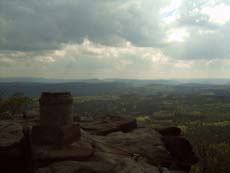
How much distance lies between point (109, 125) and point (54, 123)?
7444 mm

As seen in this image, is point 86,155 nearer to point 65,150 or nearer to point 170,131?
point 65,150

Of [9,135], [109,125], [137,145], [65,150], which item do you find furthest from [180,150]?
[9,135]

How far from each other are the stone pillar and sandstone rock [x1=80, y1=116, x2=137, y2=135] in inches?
214

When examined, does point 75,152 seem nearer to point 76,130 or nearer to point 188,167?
point 76,130

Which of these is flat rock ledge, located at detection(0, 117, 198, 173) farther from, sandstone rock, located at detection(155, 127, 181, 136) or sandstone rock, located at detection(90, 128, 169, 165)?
sandstone rock, located at detection(155, 127, 181, 136)

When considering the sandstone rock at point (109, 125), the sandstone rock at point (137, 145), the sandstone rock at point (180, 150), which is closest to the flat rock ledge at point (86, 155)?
the sandstone rock at point (137, 145)

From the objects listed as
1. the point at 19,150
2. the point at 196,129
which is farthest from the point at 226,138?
the point at 19,150

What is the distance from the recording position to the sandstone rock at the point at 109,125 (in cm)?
1967

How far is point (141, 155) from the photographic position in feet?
51.1

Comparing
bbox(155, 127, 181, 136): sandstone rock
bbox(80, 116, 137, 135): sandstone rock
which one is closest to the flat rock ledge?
bbox(80, 116, 137, 135): sandstone rock

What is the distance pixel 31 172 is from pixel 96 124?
367 inches

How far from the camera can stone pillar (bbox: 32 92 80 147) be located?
1354cm

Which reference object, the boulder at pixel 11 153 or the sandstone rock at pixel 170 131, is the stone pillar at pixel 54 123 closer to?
the boulder at pixel 11 153

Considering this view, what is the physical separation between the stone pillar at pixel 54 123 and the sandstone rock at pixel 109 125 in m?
5.44
